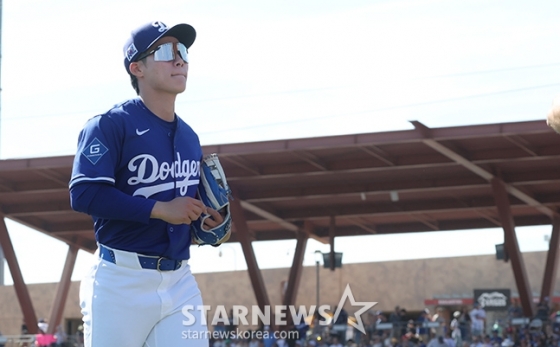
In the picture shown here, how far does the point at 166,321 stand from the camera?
13.9ft

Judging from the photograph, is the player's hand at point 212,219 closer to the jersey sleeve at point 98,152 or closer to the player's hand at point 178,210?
the player's hand at point 178,210

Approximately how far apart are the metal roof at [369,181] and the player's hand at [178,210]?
54.6 ft

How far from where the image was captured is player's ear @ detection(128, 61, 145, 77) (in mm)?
4531

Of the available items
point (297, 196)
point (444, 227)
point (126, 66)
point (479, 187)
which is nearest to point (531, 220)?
point (444, 227)

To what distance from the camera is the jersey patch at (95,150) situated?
418 cm

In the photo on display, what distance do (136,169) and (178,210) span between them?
1.06 ft

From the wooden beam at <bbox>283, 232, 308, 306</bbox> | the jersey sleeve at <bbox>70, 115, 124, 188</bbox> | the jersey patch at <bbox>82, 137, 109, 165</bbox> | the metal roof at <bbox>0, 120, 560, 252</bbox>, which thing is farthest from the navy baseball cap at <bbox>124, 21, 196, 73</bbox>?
the wooden beam at <bbox>283, 232, 308, 306</bbox>

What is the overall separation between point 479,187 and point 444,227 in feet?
20.3

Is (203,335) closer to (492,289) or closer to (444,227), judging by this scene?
(444,227)

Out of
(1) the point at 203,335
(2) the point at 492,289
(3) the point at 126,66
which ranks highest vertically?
(2) the point at 492,289

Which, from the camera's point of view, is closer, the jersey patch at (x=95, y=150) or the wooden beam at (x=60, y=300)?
the jersey patch at (x=95, y=150)

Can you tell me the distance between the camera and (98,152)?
13.8 ft

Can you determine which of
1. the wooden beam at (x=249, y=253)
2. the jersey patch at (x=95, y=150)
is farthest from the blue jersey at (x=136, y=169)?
the wooden beam at (x=249, y=253)

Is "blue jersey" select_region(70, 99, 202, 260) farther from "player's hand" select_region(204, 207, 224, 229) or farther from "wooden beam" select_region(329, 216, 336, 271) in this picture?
"wooden beam" select_region(329, 216, 336, 271)
